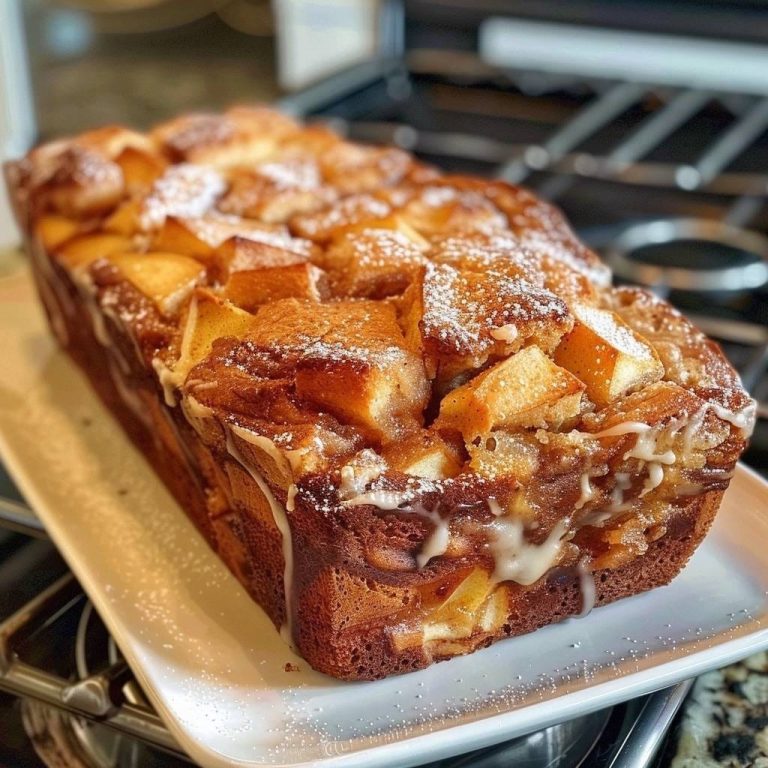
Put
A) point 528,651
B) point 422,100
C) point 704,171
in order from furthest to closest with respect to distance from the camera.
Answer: point 422,100, point 704,171, point 528,651

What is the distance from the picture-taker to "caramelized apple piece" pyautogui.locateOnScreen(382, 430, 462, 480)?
891 mm

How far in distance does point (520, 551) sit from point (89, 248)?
2.36 ft

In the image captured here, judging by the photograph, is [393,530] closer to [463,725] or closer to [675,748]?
[463,725]

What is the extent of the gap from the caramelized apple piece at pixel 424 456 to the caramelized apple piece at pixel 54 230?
0.70 metres

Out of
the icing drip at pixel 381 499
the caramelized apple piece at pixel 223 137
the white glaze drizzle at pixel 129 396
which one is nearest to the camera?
the icing drip at pixel 381 499

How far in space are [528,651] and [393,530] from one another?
0.70 feet

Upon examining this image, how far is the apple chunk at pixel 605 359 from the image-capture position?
0.97 metres

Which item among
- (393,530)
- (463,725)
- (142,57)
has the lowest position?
(142,57)

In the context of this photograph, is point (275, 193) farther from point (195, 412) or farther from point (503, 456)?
point (503, 456)

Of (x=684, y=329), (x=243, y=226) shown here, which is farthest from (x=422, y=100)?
(x=684, y=329)

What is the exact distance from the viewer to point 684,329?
109 cm

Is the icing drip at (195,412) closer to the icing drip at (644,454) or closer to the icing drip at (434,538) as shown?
the icing drip at (434,538)

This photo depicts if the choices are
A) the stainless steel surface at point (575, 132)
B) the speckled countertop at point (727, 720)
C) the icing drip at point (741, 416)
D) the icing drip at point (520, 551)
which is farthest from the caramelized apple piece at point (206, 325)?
the stainless steel surface at point (575, 132)

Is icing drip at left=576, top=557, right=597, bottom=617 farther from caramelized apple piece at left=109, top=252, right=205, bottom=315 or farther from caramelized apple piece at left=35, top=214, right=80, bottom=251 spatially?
caramelized apple piece at left=35, top=214, right=80, bottom=251
